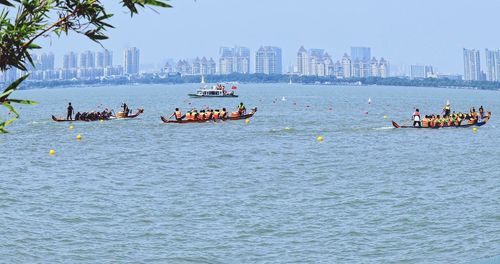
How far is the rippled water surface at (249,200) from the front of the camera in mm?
21703

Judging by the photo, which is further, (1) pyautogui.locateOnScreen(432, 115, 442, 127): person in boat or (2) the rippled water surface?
(1) pyautogui.locateOnScreen(432, 115, 442, 127): person in boat

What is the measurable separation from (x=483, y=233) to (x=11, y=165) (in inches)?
1042

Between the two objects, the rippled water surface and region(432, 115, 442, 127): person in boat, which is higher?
region(432, 115, 442, 127): person in boat

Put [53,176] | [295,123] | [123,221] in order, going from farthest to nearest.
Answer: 1. [295,123]
2. [53,176]
3. [123,221]

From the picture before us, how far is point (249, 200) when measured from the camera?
29.2 metres

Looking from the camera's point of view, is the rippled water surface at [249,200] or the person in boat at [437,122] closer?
the rippled water surface at [249,200]

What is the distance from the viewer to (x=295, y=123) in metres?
Answer: 71.5

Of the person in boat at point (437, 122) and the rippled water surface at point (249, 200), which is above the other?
the person in boat at point (437, 122)

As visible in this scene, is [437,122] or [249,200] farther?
[437,122]

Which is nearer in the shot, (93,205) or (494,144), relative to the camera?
(93,205)

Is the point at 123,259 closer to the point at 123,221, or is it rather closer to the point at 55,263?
the point at 55,263

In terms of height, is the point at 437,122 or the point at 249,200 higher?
the point at 437,122

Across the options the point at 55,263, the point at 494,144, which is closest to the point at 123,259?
the point at 55,263

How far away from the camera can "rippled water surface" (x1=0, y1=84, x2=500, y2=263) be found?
21.7 meters
